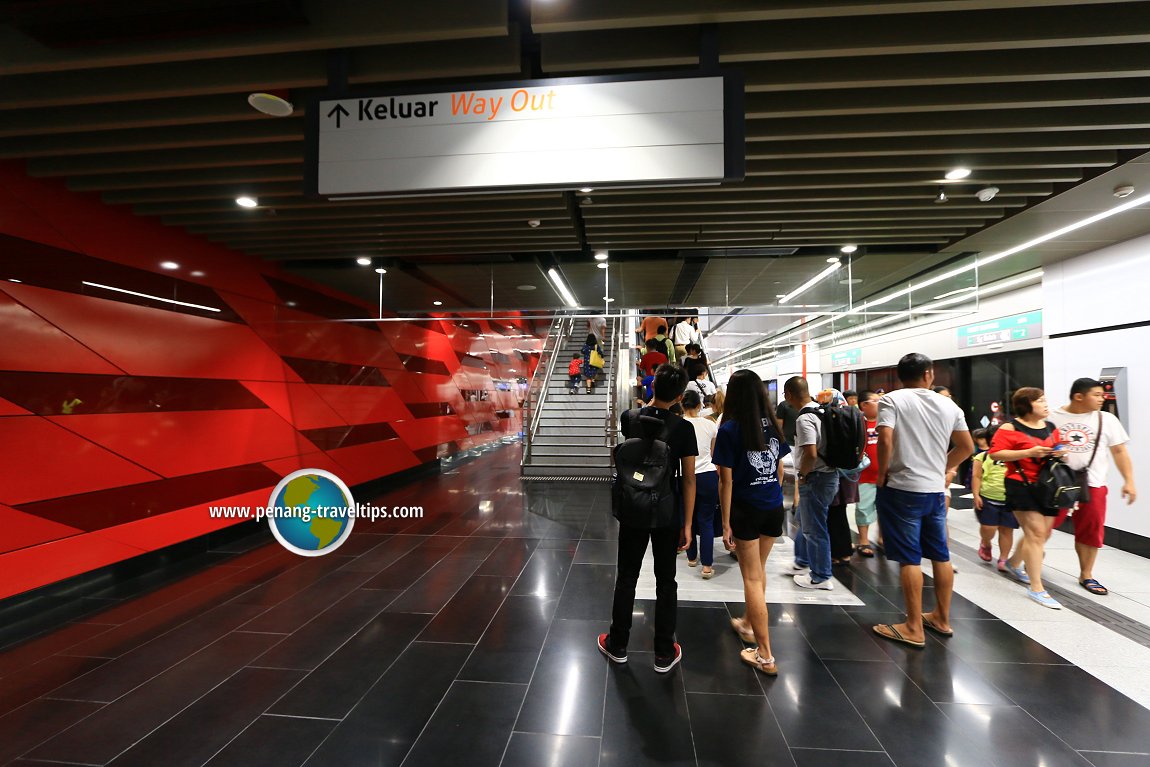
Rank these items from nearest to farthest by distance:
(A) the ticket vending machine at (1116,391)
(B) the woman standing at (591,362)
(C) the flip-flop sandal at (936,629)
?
(C) the flip-flop sandal at (936,629) → (A) the ticket vending machine at (1116,391) → (B) the woman standing at (591,362)

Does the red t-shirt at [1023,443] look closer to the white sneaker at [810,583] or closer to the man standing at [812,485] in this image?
the man standing at [812,485]

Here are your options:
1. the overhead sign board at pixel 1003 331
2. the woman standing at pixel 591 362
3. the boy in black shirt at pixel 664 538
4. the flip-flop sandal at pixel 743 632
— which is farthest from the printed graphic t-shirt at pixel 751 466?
the woman standing at pixel 591 362

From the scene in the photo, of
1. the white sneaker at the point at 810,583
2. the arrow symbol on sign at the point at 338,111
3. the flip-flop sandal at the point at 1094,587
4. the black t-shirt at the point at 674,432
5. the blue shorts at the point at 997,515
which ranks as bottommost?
the white sneaker at the point at 810,583

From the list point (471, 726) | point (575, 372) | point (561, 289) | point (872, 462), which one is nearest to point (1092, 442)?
point (872, 462)

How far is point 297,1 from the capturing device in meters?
2.04

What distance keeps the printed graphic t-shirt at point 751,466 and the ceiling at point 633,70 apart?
1.77 metres

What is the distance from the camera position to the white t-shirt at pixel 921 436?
2.88 meters

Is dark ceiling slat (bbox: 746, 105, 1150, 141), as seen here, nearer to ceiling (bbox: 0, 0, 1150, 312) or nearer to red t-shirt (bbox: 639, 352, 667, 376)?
ceiling (bbox: 0, 0, 1150, 312)

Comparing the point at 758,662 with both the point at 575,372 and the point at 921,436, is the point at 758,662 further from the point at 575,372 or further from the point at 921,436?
the point at 575,372

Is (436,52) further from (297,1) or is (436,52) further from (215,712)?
(215,712)

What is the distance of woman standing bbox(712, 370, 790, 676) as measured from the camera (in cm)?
254

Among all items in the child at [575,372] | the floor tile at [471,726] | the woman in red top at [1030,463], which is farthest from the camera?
the child at [575,372]

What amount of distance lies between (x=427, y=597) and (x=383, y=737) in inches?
61.0

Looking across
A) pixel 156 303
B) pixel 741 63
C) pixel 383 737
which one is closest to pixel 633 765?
pixel 383 737
